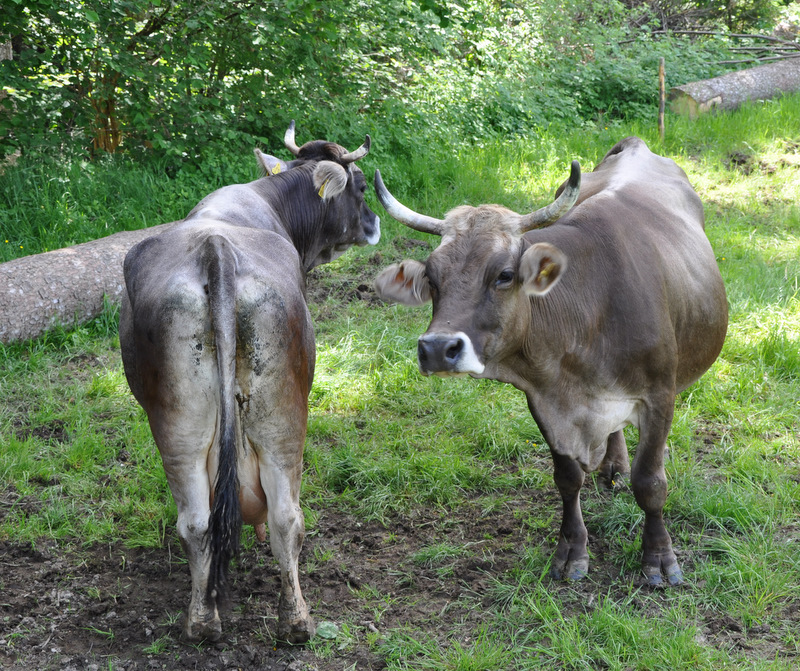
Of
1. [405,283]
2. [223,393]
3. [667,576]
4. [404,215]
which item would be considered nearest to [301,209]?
[404,215]

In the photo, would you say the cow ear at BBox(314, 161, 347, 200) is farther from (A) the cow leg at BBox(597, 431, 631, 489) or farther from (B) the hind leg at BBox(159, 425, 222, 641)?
(B) the hind leg at BBox(159, 425, 222, 641)

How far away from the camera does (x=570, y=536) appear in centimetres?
384

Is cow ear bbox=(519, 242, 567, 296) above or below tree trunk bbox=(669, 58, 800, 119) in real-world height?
above

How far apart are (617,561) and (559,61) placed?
11.0 metres

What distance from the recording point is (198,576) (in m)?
3.21

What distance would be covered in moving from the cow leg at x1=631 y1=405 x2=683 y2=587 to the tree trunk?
9.02 meters

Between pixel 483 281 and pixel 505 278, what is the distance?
0.34ft

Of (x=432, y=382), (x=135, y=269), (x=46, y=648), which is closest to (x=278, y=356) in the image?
(x=135, y=269)

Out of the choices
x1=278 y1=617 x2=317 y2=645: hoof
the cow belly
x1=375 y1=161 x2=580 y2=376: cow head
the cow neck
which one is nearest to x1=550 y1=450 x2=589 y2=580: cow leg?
x1=375 y1=161 x2=580 y2=376: cow head

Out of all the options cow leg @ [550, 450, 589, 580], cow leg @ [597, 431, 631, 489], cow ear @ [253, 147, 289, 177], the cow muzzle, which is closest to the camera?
the cow muzzle

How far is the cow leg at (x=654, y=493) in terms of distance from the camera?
3.65 meters

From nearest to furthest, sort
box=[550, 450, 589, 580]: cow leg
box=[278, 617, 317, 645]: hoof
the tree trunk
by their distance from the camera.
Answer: box=[278, 617, 317, 645]: hoof
box=[550, 450, 589, 580]: cow leg
the tree trunk

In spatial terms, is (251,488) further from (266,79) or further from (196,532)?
(266,79)

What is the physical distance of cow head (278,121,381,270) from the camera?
17.3ft
